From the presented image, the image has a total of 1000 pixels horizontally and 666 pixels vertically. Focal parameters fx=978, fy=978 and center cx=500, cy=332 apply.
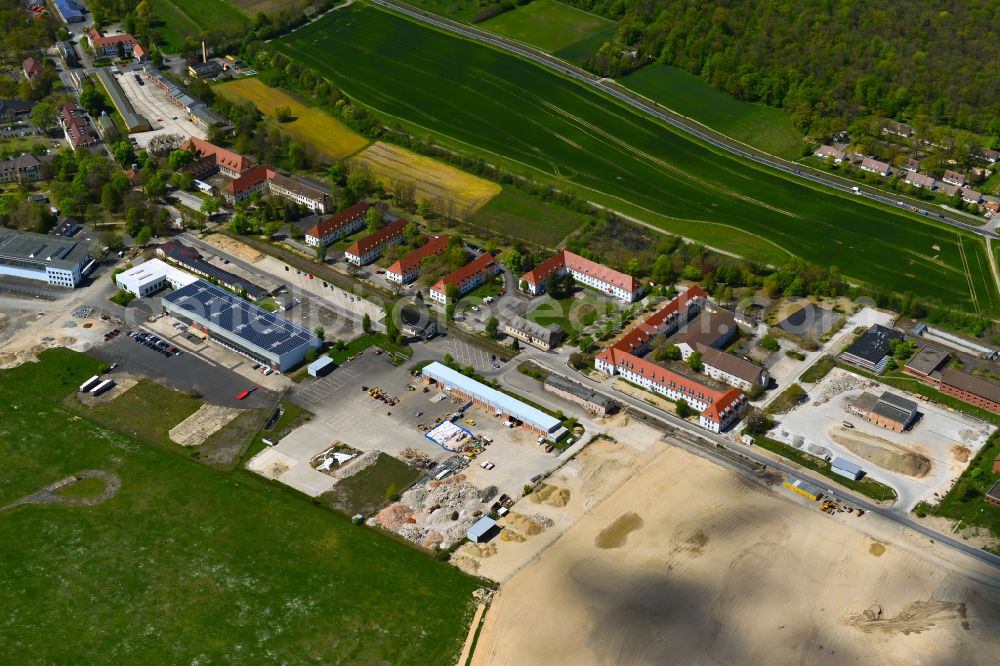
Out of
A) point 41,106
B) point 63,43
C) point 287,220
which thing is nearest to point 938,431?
point 287,220

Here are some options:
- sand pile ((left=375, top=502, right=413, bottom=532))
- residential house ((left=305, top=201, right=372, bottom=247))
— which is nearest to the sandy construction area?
sand pile ((left=375, top=502, right=413, bottom=532))

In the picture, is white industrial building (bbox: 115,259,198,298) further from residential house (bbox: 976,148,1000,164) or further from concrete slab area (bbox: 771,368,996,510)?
residential house (bbox: 976,148,1000,164)

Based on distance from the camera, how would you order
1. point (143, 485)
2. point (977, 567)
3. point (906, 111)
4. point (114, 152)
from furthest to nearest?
point (906, 111), point (114, 152), point (143, 485), point (977, 567)

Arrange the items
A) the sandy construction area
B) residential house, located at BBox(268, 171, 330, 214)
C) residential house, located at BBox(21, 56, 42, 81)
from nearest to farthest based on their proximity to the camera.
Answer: the sandy construction area → residential house, located at BBox(268, 171, 330, 214) → residential house, located at BBox(21, 56, 42, 81)

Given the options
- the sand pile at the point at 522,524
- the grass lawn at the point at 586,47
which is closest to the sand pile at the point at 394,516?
the sand pile at the point at 522,524

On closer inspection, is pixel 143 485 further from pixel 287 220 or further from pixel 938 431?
pixel 938 431

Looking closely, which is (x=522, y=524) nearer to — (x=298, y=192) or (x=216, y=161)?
(x=298, y=192)

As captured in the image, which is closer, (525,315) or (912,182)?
(525,315)
